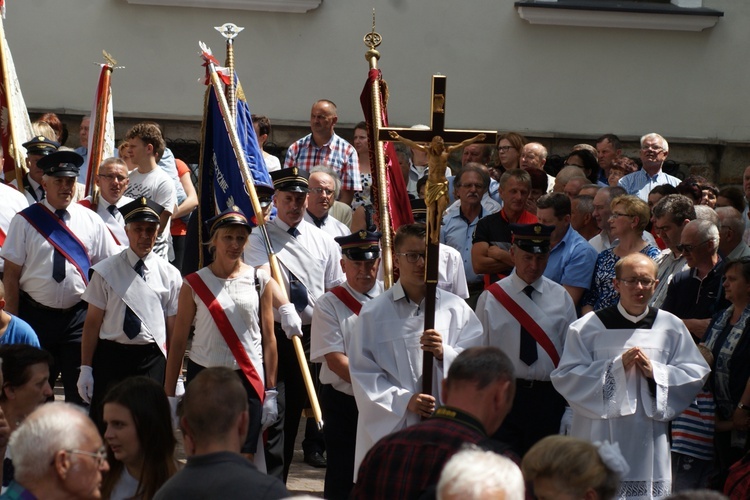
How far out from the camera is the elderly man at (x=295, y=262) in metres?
8.73

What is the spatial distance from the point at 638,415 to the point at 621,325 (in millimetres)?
532

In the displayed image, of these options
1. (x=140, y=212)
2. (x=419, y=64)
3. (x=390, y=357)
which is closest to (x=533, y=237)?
(x=390, y=357)

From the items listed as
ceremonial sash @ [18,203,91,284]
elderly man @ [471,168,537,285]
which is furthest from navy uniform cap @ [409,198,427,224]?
ceremonial sash @ [18,203,91,284]

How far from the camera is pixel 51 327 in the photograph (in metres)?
8.95

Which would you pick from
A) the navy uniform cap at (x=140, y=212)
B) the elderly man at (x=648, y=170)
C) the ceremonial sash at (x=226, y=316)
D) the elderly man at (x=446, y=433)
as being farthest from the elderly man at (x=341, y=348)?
the elderly man at (x=648, y=170)

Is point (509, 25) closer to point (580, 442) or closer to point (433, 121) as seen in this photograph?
point (433, 121)

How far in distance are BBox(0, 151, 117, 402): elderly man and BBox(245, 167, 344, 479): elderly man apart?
125 cm

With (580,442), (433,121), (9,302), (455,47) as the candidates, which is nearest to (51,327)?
(9,302)

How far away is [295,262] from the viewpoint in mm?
8992

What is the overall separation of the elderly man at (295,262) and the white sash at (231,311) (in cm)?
56

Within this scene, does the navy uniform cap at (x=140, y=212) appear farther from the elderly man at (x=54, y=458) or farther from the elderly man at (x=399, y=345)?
the elderly man at (x=54, y=458)

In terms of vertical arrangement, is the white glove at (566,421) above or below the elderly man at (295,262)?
below

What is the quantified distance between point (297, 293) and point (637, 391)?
8.44 feet

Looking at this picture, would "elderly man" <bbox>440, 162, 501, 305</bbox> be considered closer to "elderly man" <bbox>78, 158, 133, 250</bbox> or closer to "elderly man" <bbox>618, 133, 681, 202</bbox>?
"elderly man" <bbox>618, 133, 681, 202</bbox>
